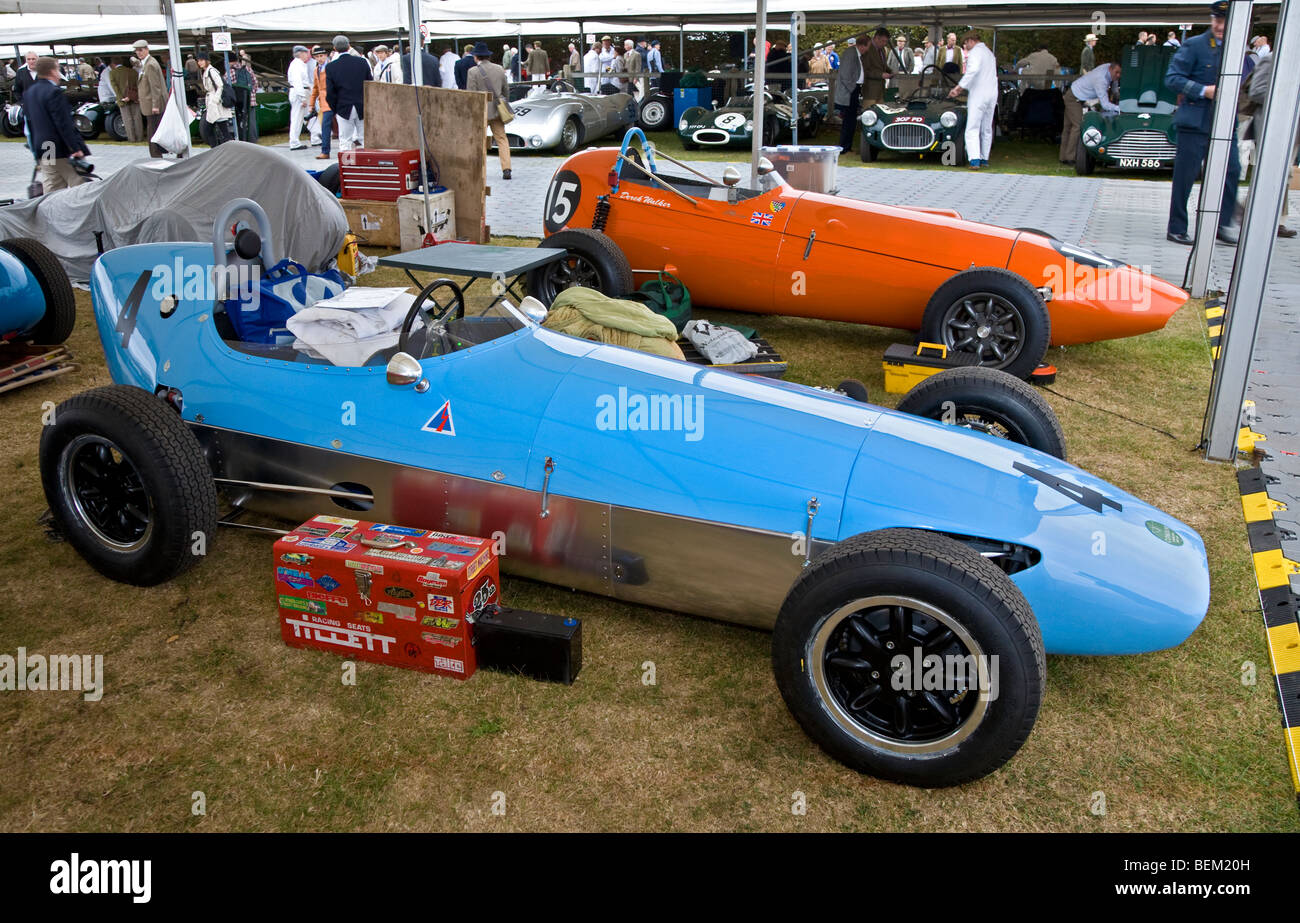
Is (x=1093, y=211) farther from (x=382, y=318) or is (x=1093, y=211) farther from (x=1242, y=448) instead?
(x=382, y=318)

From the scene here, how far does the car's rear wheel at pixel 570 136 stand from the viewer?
1836 cm

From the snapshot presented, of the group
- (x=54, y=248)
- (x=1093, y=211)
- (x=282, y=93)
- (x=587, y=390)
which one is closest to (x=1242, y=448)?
(x=587, y=390)

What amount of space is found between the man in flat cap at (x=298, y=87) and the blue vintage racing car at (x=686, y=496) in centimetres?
1686

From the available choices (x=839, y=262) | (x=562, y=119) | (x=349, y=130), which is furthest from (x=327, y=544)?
(x=562, y=119)

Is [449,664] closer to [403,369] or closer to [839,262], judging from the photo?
[403,369]

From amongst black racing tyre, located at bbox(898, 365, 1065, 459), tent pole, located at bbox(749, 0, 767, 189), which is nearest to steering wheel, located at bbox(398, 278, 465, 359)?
black racing tyre, located at bbox(898, 365, 1065, 459)

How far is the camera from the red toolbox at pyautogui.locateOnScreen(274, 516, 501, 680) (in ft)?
11.5

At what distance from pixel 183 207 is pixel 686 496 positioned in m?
6.79

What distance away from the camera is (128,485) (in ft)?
13.5

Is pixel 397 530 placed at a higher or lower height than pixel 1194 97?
lower

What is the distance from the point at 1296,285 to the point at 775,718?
25.8 ft

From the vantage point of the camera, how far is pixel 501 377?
3867 mm

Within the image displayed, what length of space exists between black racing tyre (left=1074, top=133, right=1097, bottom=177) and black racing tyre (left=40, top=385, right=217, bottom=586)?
1501 centimetres

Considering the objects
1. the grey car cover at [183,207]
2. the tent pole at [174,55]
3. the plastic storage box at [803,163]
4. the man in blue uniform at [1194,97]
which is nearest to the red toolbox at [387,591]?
the grey car cover at [183,207]
